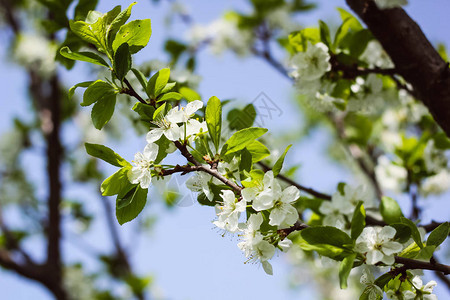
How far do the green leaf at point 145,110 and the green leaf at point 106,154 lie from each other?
10 cm

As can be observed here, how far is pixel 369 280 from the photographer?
0.83 metres

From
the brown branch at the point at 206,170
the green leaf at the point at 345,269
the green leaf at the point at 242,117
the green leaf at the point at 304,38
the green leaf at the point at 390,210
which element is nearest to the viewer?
the green leaf at the point at 345,269

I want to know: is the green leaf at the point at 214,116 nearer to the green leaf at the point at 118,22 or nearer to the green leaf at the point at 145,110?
the green leaf at the point at 145,110

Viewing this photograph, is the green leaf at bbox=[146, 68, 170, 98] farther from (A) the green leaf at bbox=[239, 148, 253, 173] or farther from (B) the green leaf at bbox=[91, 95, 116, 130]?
(A) the green leaf at bbox=[239, 148, 253, 173]

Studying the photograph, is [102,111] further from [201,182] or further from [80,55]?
[201,182]

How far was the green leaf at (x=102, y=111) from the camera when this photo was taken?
0.90m

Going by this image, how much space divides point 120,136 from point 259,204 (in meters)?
3.46

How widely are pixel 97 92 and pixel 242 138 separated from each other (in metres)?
0.33

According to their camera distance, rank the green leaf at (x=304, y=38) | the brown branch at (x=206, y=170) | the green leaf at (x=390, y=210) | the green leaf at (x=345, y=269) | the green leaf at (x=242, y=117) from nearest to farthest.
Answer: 1. the green leaf at (x=345, y=269)
2. the brown branch at (x=206, y=170)
3. the green leaf at (x=390, y=210)
4. the green leaf at (x=242, y=117)
5. the green leaf at (x=304, y=38)

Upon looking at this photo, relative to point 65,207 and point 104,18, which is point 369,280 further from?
point 65,207

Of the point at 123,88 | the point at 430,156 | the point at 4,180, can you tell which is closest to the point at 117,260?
the point at 4,180

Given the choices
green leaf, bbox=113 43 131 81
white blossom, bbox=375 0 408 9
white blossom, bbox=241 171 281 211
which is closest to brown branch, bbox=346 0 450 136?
white blossom, bbox=375 0 408 9

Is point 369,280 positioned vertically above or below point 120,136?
above

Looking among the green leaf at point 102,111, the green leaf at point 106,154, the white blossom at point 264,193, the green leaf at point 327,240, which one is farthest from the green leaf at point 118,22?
the green leaf at point 327,240
